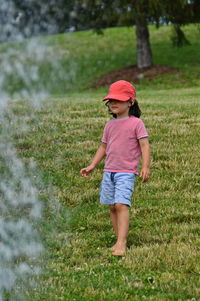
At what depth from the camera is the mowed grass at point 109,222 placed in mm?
3998

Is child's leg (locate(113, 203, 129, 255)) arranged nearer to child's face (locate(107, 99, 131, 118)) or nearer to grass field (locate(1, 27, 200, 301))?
grass field (locate(1, 27, 200, 301))

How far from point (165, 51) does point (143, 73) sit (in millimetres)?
5314

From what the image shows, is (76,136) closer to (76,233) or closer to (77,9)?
(76,233)

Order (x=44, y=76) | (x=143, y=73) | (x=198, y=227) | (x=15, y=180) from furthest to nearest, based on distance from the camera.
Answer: (x=44, y=76) < (x=143, y=73) < (x=15, y=180) < (x=198, y=227)

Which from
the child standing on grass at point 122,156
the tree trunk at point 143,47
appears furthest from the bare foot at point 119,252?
the tree trunk at point 143,47

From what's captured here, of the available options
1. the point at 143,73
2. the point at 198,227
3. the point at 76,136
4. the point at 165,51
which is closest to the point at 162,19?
the point at 143,73

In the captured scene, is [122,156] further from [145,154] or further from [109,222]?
[109,222]

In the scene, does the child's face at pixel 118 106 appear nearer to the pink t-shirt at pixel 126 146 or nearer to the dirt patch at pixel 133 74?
the pink t-shirt at pixel 126 146

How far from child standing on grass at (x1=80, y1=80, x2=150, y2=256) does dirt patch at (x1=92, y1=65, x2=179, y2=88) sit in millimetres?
16703

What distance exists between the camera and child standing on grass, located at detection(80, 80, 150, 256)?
15.2ft

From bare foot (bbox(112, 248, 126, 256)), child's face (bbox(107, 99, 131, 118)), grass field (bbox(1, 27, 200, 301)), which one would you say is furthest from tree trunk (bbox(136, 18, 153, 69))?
bare foot (bbox(112, 248, 126, 256))

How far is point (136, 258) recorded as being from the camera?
4469mm

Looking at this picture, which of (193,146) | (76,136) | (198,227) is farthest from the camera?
(76,136)

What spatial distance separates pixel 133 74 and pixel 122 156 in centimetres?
1789
